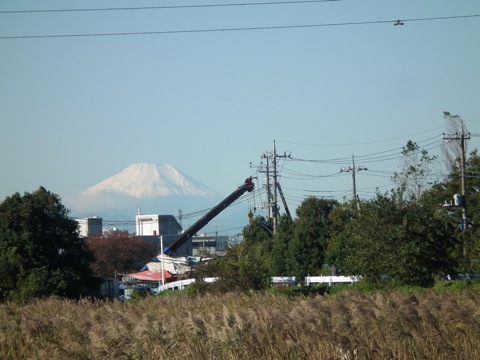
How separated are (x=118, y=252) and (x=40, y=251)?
40726 millimetres

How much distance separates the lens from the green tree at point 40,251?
3712cm

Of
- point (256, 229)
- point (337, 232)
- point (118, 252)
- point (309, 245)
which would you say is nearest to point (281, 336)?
point (337, 232)

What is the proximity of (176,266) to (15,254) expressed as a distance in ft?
64.7

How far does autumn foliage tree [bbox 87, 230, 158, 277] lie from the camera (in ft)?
251

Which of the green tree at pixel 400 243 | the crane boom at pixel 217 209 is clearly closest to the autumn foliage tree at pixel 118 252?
the crane boom at pixel 217 209

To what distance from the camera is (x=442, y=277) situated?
34656mm

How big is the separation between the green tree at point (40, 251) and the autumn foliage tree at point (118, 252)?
33.3m

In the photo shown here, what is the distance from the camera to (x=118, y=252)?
7931 centimetres

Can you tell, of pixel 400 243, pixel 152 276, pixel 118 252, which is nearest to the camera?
pixel 400 243

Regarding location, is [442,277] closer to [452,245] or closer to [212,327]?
[452,245]

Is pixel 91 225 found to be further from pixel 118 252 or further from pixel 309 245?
pixel 309 245

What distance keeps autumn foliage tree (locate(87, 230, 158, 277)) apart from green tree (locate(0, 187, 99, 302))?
33336 mm

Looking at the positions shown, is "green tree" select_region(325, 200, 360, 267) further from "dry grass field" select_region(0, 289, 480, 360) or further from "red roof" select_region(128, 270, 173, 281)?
"dry grass field" select_region(0, 289, 480, 360)

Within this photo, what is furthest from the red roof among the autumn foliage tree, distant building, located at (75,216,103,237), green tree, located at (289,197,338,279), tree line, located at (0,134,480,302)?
distant building, located at (75,216,103,237)
